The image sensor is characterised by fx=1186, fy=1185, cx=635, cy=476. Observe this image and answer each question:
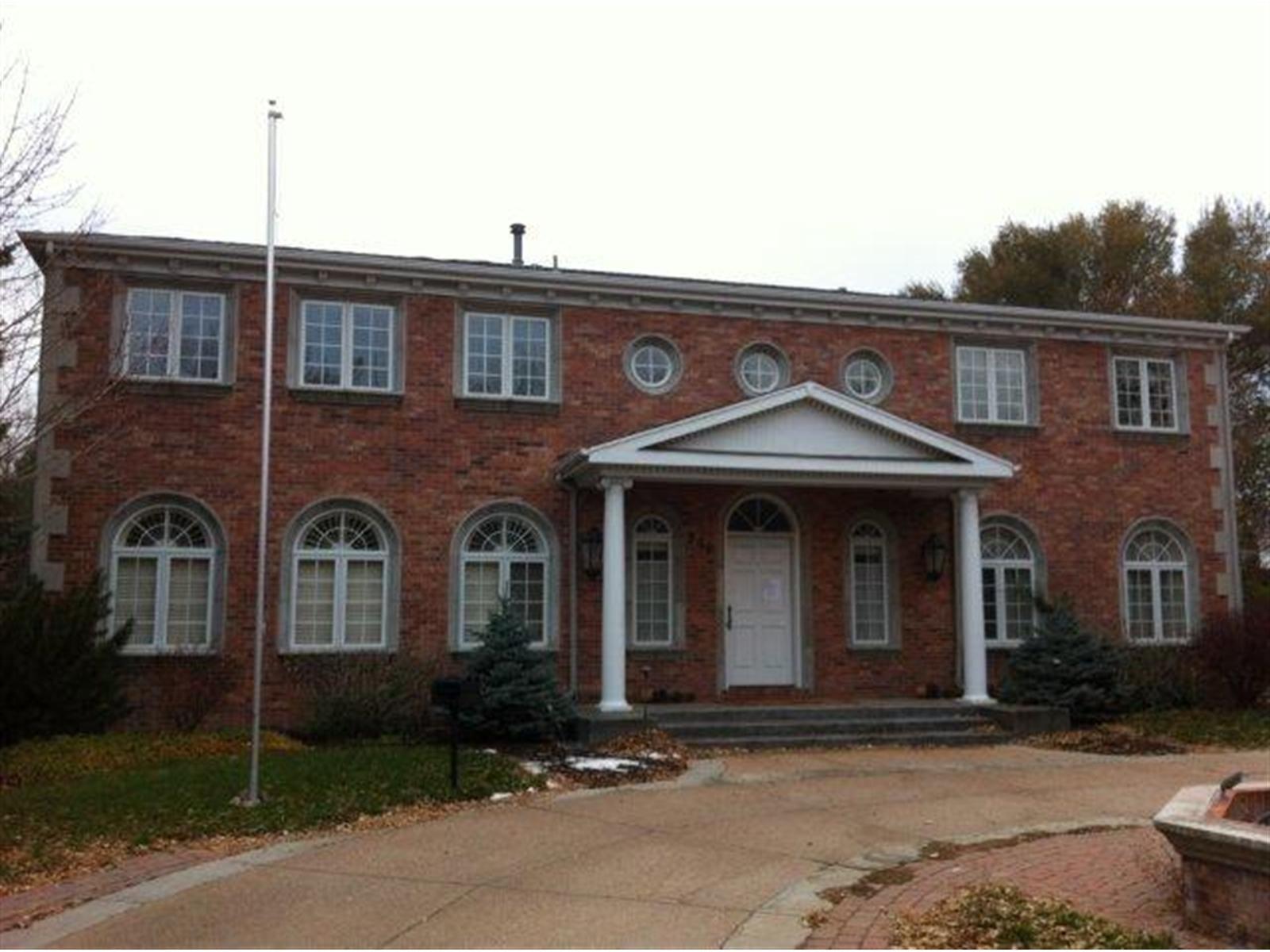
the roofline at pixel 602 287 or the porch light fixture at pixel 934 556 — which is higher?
the roofline at pixel 602 287

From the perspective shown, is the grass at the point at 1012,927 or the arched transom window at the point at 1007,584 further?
the arched transom window at the point at 1007,584

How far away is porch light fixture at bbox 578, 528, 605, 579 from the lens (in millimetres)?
15617

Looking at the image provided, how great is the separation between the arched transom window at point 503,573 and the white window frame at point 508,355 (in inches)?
64.0

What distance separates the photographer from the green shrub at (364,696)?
13930 mm

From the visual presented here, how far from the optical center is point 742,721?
1441 cm

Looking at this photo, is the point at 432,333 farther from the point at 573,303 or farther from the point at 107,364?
the point at 107,364

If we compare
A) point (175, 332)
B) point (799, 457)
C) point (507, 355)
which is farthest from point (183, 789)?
point (799, 457)

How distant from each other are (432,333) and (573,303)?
1982mm

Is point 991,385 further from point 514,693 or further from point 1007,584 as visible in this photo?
point 514,693

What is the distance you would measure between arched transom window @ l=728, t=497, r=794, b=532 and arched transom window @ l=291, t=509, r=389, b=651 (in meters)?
4.87

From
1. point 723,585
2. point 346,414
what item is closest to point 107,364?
point 346,414

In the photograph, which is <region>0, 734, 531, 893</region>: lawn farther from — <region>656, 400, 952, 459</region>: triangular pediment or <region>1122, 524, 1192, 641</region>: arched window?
<region>1122, 524, 1192, 641</region>: arched window

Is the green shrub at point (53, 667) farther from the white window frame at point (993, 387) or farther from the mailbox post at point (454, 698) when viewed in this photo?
the white window frame at point (993, 387)

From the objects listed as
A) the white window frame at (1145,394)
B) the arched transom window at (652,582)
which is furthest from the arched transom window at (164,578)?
the white window frame at (1145,394)
